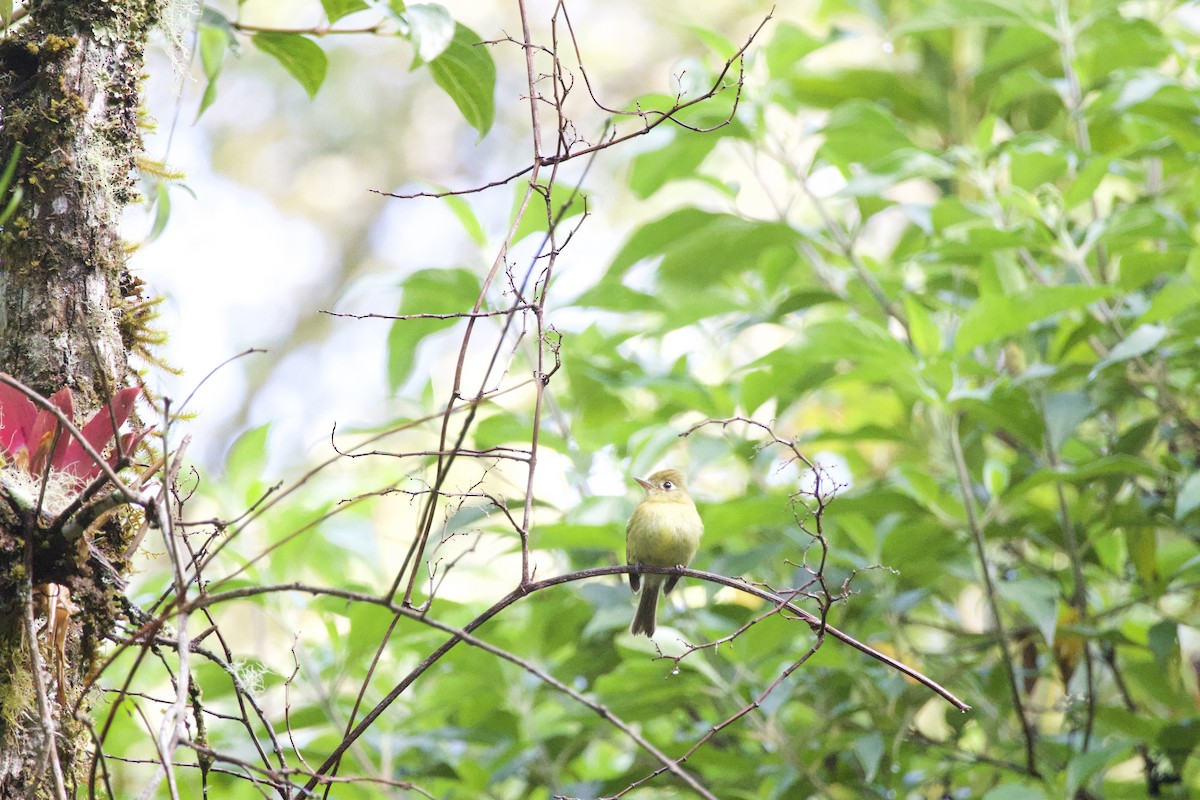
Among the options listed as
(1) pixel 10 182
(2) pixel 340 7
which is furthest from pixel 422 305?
(1) pixel 10 182

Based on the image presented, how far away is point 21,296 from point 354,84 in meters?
9.34

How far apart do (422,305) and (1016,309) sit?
1609mm

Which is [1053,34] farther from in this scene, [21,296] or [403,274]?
[21,296]

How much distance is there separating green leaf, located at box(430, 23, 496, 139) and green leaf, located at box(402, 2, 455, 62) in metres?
0.22

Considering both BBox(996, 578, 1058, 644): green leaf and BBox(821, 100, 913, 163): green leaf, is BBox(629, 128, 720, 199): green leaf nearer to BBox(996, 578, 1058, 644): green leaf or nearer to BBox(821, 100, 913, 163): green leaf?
BBox(821, 100, 913, 163): green leaf

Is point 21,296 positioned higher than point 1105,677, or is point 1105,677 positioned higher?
point 21,296

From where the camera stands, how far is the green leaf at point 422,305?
2.98 meters

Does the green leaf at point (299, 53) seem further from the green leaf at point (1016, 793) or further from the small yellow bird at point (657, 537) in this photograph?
the green leaf at point (1016, 793)

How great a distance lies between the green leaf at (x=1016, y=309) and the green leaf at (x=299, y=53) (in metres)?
1.62

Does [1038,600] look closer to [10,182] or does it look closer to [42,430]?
[42,430]

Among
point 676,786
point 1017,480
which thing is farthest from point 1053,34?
point 676,786

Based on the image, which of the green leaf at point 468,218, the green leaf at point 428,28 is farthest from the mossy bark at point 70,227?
the green leaf at point 468,218

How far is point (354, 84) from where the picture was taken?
10.4 meters

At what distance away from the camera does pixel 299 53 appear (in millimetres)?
2166
